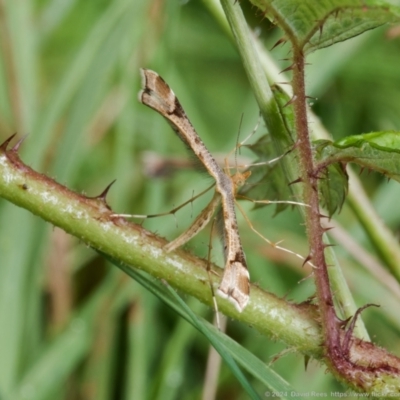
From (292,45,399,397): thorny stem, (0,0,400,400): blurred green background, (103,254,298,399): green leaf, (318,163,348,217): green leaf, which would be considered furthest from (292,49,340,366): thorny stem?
(0,0,400,400): blurred green background

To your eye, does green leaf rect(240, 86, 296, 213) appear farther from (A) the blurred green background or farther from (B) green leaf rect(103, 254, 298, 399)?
(A) the blurred green background

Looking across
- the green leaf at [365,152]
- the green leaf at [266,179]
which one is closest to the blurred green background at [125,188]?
the green leaf at [266,179]

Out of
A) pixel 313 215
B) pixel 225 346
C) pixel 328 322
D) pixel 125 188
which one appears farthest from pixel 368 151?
pixel 125 188

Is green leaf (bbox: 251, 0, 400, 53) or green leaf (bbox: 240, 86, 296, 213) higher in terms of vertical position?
green leaf (bbox: 251, 0, 400, 53)

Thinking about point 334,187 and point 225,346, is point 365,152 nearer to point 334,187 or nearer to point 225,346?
point 334,187

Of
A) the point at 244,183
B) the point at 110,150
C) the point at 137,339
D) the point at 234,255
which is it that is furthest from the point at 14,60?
the point at 234,255

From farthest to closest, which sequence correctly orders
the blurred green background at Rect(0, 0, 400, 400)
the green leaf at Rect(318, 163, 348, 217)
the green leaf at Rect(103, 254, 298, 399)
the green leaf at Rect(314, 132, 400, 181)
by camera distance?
1. the blurred green background at Rect(0, 0, 400, 400)
2. the green leaf at Rect(103, 254, 298, 399)
3. the green leaf at Rect(318, 163, 348, 217)
4. the green leaf at Rect(314, 132, 400, 181)

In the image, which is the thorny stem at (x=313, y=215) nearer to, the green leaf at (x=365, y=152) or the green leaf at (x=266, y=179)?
the green leaf at (x=365, y=152)

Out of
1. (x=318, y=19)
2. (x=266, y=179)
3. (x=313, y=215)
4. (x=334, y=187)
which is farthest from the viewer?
(x=266, y=179)
